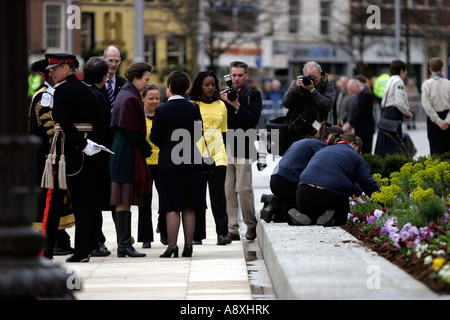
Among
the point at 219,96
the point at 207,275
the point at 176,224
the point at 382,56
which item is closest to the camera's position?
the point at 207,275

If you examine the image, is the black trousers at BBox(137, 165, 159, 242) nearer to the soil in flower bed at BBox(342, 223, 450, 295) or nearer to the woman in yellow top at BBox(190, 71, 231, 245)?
the woman in yellow top at BBox(190, 71, 231, 245)

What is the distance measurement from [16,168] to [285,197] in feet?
17.7

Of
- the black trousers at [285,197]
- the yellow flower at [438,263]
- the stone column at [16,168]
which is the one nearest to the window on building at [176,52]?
the black trousers at [285,197]

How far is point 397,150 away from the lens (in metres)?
15.0

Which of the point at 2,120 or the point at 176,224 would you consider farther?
the point at 176,224

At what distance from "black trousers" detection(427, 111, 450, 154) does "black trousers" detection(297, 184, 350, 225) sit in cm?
524

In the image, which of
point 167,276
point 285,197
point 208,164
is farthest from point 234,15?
point 167,276

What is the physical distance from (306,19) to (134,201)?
48.0 metres

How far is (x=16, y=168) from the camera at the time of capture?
5078 millimetres

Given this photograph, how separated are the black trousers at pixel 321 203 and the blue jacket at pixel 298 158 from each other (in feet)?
2.49

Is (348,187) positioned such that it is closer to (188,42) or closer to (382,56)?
(188,42)

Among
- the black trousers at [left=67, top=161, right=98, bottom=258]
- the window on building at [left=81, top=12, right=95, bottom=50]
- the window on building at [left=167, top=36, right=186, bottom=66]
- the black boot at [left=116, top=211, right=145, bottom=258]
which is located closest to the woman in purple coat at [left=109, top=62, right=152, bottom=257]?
the black boot at [left=116, top=211, right=145, bottom=258]

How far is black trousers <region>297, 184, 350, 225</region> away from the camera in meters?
9.27
